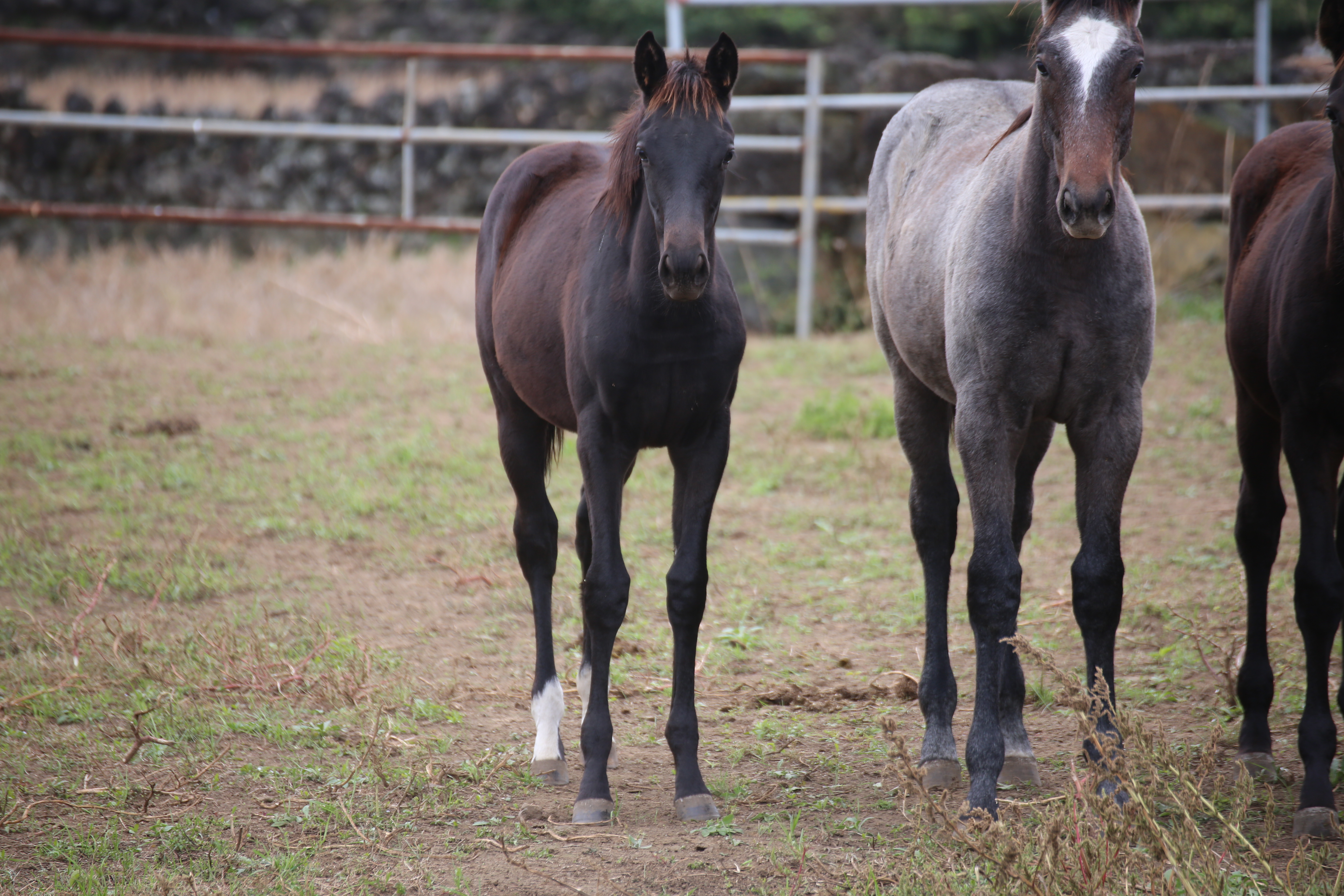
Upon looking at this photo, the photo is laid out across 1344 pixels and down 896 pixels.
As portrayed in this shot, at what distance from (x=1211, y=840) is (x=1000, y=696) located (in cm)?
99

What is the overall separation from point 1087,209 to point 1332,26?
1.15 m

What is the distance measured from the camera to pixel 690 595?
10.8 feet

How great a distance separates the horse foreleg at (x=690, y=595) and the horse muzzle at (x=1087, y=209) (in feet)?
3.71

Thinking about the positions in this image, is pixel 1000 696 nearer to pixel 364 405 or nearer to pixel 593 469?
pixel 593 469

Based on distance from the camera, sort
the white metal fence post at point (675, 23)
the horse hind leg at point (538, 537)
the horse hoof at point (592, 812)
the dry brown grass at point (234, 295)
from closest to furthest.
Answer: the horse hoof at point (592, 812)
the horse hind leg at point (538, 537)
the dry brown grass at point (234, 295)
the white metal fence post at point (675, 23)

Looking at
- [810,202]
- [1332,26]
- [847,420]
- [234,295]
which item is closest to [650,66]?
[1332,26]

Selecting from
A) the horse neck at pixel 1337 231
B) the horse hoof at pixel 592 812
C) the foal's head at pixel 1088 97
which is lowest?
the horse hoof at pixel 592 812

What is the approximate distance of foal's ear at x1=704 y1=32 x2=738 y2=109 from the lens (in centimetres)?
329

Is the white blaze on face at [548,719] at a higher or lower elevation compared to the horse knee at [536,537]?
lower

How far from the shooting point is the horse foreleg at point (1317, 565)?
3146 millimetres

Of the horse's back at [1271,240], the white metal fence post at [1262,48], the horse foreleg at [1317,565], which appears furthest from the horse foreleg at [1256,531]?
the white metal fence post at [1262,48]

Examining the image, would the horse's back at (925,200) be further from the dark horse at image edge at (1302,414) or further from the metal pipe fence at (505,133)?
the metal pipe fence at (505,133)

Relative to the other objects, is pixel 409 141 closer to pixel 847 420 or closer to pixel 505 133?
pixel 505 133

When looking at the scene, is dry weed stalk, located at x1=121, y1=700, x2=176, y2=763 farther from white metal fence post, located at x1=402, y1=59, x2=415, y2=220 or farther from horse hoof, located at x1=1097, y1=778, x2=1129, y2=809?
white metal fence post, located at x1=402, y1=59, x2=415, y2=220
